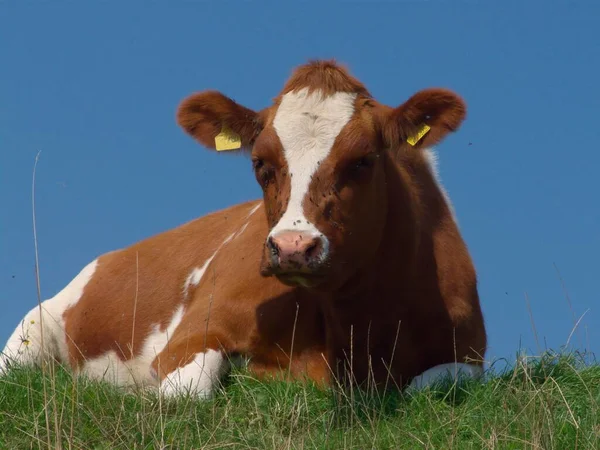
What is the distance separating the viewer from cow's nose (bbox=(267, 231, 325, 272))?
7.14 meters

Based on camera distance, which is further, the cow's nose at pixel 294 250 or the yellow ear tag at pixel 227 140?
the yellow ear tag at pixel 227 140

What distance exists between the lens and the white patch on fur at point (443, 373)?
8227 millimetres

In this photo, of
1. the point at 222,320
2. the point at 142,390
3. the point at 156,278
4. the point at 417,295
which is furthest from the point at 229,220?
the point at 142,390

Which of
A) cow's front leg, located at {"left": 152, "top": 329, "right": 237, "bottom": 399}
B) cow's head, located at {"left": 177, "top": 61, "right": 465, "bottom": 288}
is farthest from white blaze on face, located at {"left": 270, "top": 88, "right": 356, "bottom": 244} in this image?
cow's front leg, located at {"left": 152, "top": 329, "right": 237, "bottom": 399}

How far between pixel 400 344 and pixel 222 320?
157 centimetres

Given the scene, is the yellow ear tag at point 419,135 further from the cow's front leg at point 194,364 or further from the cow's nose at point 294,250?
the cow's front leg at point 194,364

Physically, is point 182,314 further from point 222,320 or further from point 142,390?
point 142,390

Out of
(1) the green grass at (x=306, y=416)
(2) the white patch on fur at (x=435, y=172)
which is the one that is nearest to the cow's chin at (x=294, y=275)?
(1) the green grass at (x=306, y=416)

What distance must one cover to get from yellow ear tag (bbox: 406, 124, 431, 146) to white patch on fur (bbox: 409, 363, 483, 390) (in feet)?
6.04

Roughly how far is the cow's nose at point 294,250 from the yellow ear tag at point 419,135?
1670 mm

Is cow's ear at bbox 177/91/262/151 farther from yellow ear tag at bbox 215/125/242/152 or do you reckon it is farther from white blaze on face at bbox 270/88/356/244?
white blaze on face at bbox 270/88/356/244

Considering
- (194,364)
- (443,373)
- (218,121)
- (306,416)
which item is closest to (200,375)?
(194,364)

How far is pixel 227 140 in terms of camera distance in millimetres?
9070

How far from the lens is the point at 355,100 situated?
855cm
